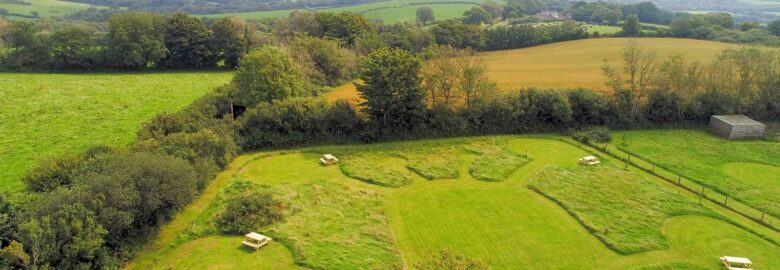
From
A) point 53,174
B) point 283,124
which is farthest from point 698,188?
point 53,174

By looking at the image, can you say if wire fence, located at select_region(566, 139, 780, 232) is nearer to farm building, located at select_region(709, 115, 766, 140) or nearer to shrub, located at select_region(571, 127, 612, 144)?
shrub, located at select_region(571, 127, 612, 144)

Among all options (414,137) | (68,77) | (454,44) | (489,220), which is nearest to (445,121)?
(414,137)

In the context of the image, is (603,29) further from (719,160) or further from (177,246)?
(177,246)

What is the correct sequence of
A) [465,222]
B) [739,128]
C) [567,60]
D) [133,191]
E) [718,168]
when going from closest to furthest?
[133,191] < [465,222] < [718,168] < [739,128] < [567,60]

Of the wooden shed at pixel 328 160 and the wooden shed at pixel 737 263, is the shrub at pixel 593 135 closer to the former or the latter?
the wooden shed at pixel 737 263

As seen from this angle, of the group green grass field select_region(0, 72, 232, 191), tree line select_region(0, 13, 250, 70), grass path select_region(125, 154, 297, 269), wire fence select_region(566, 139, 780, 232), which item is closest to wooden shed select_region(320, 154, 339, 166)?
grass path select_region(125, 154, 297, 269)

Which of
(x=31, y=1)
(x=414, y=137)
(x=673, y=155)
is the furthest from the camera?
(x=31, y=1)

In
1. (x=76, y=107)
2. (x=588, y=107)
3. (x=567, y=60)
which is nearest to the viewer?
(x=588, y=107)

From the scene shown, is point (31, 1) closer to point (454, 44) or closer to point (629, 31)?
point (454, 44)
